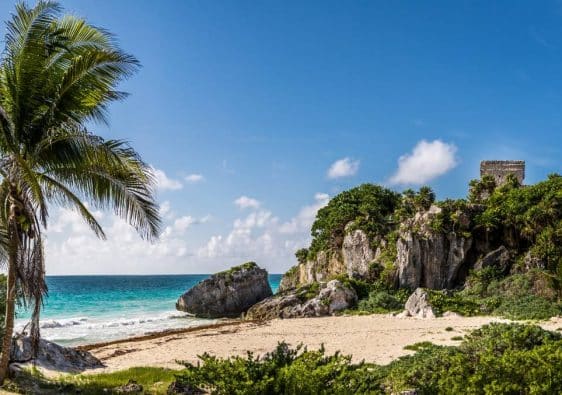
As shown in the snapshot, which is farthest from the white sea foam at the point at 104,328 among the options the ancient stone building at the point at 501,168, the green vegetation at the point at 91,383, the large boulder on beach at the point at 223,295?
the ancient stone building at the point at 501,168

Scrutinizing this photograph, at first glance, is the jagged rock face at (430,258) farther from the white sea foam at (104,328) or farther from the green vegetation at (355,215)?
the white sea foam at (104,328)

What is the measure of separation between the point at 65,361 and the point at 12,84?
24.6 ft

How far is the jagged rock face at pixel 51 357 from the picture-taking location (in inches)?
446

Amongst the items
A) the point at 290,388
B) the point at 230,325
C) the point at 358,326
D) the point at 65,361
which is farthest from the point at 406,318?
the point at 290,388

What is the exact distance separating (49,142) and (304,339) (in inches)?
535

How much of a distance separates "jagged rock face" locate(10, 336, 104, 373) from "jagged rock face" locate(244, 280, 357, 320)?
16.9 metres

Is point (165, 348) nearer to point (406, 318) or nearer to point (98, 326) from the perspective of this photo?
point (406, 318)

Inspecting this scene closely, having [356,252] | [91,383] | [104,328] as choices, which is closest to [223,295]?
[104,328]

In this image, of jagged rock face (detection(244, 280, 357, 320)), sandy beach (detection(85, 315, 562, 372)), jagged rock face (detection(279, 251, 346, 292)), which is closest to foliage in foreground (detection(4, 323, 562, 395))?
sandy beach (detection(85, 315, 562, 372))

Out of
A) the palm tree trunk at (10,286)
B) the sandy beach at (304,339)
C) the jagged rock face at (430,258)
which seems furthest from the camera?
the jagged rock face at (430,258)

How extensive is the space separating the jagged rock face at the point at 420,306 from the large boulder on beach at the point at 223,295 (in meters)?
15.1

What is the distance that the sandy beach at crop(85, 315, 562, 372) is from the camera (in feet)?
50.8

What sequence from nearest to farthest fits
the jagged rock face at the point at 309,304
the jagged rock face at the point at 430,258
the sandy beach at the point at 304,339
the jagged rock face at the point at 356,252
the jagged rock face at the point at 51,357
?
the jagged rock face at the point at 51,357 → the sandy beach at the point at 304,339 → the jagged rock face at the point at 309,304 → the jagged rock face at the point at 430,258 → the jagged rock face at the point at 356,252

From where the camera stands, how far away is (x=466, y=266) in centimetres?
3238
